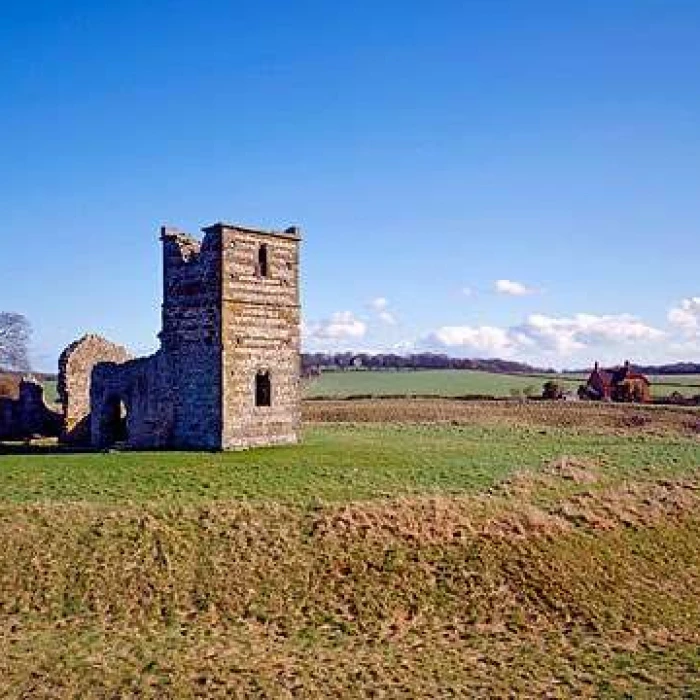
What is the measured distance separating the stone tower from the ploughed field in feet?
7.04

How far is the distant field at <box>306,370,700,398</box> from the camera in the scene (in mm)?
85562

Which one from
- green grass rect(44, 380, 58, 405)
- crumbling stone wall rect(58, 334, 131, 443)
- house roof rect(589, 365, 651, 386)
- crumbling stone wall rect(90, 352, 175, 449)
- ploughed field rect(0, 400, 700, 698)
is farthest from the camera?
house roof rect(589, 365, 651, 386)

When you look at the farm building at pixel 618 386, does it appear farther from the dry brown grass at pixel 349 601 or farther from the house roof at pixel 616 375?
the dry brown grass at pixel 349 601

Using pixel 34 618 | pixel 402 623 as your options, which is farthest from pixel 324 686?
pixel 34 618

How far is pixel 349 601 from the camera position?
20.3 metres

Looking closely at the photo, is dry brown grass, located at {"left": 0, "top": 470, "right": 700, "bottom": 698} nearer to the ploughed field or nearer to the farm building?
the ploughed field

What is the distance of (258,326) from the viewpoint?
33000 mm

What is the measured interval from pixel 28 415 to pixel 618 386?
193ft

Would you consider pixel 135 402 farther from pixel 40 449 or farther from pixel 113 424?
pixel 40 449

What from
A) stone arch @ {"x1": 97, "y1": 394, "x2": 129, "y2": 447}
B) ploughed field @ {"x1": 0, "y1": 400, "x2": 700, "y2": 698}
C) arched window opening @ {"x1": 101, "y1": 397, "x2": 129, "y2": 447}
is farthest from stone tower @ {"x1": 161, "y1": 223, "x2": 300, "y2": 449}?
arched window opening @ {"x1": 101, "y1": 397, "x2": 129, "y2": 447}

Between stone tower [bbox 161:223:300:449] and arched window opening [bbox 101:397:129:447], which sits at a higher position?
stone tower [bbox 161:223:300:449]

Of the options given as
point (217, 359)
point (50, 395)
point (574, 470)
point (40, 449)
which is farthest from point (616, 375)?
point (40, 449)

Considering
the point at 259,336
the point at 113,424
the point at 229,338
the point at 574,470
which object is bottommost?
the point at 574,470

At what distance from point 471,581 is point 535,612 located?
1.80 metres
